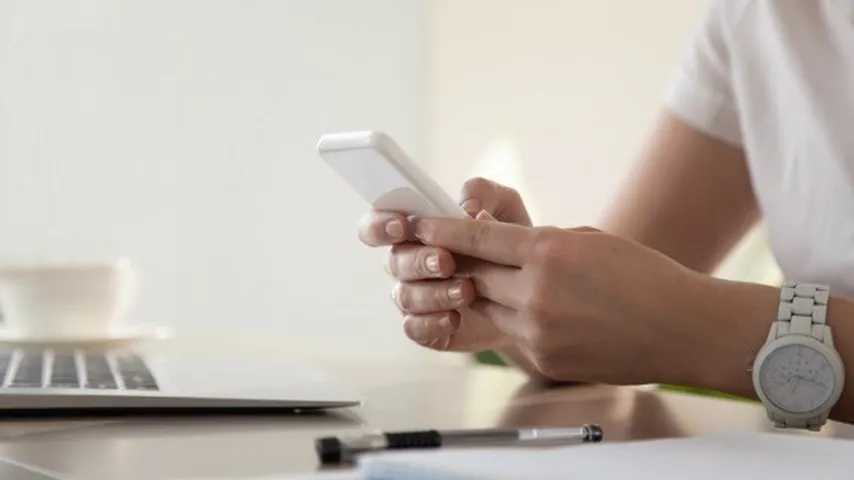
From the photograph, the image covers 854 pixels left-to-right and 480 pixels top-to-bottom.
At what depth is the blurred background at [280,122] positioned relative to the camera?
2.93 meters

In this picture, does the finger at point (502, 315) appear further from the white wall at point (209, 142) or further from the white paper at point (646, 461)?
the white wall at point (209, 142)

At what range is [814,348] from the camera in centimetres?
77

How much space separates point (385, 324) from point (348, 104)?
59 cm

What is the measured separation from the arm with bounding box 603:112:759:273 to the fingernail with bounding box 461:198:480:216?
32 cm

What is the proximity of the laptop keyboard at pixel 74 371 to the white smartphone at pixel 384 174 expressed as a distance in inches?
6.8

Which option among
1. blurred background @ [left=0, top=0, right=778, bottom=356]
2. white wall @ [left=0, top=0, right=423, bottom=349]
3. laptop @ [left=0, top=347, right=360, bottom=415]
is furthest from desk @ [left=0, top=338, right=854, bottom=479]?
white wall @ [left=0, top=0, right=423, bottom=349]

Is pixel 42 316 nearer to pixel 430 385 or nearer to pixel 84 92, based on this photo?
pixel 430 385

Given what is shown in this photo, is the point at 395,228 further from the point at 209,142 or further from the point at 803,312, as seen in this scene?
the point at 209,142

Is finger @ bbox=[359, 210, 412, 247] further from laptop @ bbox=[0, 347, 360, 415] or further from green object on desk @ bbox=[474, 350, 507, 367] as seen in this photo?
green object on desk @ bbox=[474, 350, 507, 367]

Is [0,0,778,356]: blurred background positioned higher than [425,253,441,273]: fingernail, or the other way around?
[0,0,778,356]: blurred background

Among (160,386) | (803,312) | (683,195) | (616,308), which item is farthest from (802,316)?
(683,195)

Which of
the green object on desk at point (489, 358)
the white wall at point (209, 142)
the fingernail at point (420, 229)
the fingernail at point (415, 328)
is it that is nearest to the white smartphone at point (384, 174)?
the fingernail at point (420, 229)

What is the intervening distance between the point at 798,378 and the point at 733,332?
1.9 inches

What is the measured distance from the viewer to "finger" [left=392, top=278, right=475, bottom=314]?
831mm
